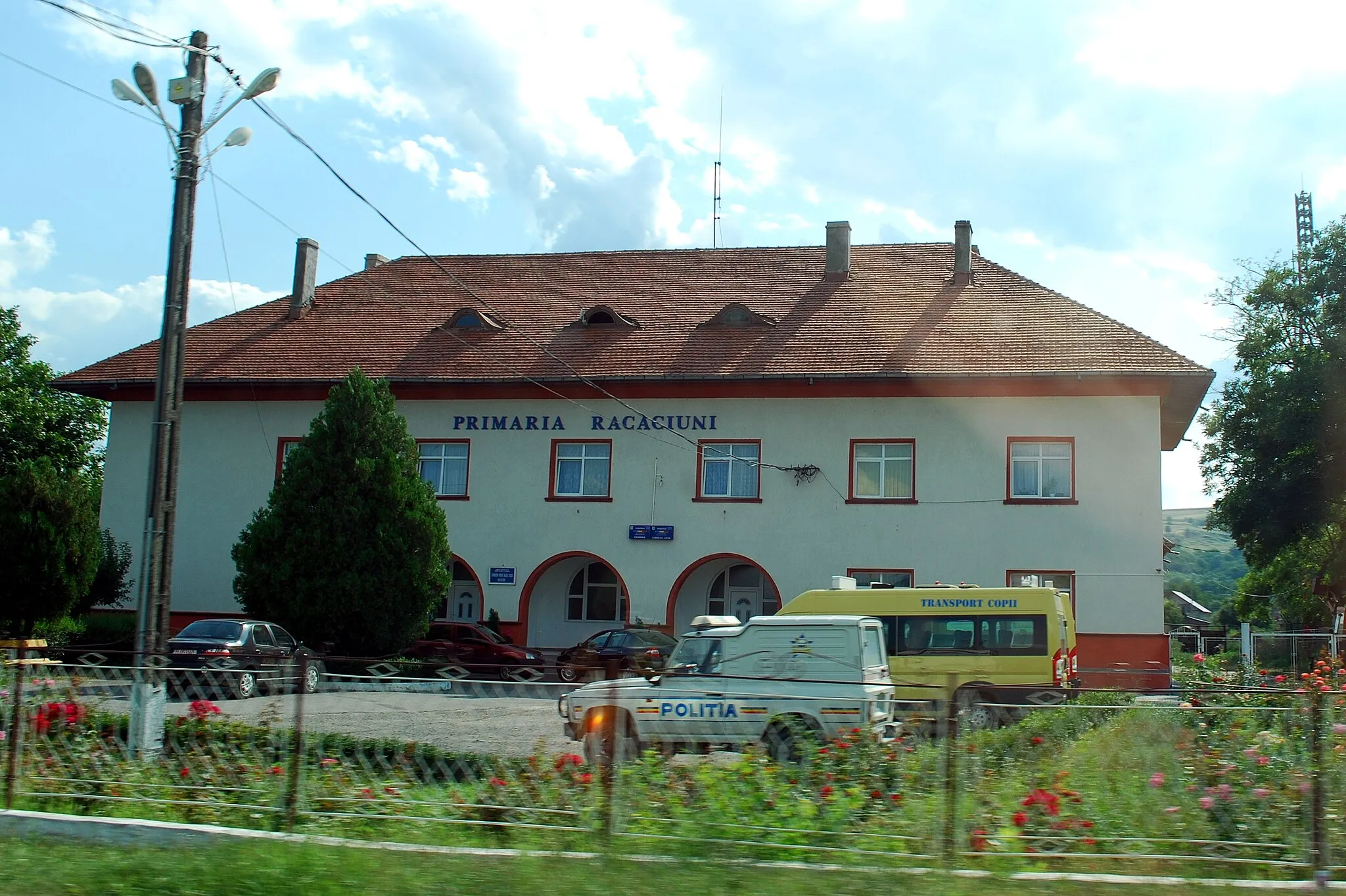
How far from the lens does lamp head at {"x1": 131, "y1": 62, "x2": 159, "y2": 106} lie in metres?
11.7

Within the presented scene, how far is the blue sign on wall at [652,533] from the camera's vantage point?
28.1 m

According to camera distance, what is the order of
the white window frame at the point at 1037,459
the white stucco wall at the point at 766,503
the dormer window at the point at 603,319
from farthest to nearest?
the dormer window at the point at 603,319
the white window frame at the point at 1037,459
the white stucco wall at the point at 766,503

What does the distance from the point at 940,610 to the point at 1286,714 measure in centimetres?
1276

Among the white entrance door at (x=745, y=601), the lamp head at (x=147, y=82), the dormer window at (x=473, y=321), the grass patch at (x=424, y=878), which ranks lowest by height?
the grass patch at (x=424, y=878)

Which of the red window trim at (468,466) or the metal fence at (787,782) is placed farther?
the red window trim at (468,466)

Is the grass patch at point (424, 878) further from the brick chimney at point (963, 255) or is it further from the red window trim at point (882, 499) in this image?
the brick chimney at point (963, 255)

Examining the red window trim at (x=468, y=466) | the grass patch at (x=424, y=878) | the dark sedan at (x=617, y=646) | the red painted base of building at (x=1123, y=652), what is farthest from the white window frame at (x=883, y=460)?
the grass patch at (x=424, y=878)

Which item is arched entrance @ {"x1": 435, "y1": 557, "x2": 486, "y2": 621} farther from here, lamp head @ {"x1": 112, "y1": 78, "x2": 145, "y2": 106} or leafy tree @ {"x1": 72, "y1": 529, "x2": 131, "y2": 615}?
lamp head @ {"x1": 112, "y1": 78, "x2": 145, "y2": 106}

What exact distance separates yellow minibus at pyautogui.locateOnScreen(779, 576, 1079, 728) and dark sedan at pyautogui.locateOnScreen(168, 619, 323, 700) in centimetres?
915

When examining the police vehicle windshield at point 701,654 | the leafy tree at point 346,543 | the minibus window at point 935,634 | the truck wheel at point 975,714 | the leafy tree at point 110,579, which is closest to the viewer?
the truck wheel at point 975,714

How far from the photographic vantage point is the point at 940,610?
64.7 ft

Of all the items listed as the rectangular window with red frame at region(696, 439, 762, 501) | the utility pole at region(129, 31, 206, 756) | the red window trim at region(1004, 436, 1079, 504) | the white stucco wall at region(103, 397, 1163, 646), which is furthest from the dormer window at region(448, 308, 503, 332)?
the utility pole at region(129, 31, 206, 756)

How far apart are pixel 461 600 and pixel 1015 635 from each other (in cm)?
1584

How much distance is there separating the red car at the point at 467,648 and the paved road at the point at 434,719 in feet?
58.2
